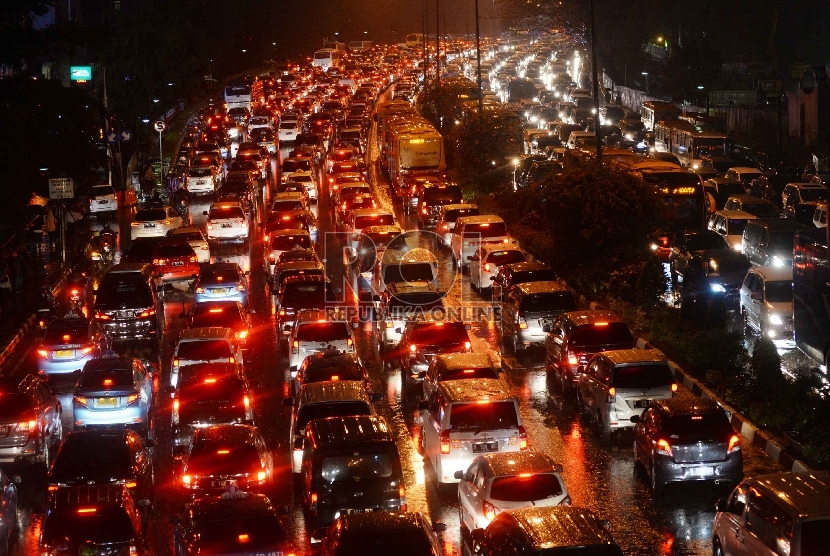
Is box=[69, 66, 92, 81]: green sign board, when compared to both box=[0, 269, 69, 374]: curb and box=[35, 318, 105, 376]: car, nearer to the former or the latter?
box=[0, 269, 69, 374]: curb

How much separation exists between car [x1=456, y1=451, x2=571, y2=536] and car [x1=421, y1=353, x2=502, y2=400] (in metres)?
5.50

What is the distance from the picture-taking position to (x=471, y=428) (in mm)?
17719

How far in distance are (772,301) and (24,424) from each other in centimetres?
1544

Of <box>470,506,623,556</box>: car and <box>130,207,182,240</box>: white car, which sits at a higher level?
<box>130,207,182,240</box>: white car

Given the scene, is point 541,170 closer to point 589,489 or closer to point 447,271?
point 447,271

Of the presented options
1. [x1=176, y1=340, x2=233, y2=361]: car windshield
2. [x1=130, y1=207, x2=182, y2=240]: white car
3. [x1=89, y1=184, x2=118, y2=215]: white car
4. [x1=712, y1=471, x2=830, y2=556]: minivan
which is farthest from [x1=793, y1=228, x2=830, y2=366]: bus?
[x1=89, y1=184, x2=118, y2=215]: white car

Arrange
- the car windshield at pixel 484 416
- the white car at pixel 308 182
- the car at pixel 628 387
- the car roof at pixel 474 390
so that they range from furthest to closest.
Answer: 1. the white car at pixel 308 182
2. the car at pixel 628 387
3. the car roof at pixel 474 390
4. the car windshield at pixel 484 416

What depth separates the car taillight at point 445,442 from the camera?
17609mm

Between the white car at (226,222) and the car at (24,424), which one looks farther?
the white car at (226,222)

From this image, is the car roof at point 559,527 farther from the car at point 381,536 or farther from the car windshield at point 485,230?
the car windshield at point 485,230

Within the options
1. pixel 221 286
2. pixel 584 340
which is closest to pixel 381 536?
pixel 584 340

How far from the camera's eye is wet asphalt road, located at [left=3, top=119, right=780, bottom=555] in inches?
628

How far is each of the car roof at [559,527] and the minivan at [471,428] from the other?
5048 millimetres

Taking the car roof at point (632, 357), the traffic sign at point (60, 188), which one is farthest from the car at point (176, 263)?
the car roof at point (632, 357)
